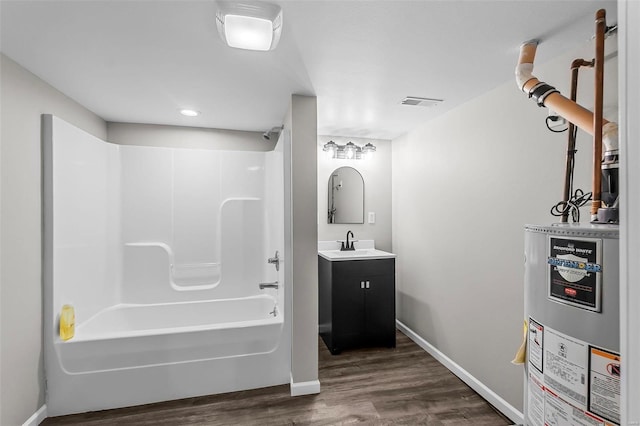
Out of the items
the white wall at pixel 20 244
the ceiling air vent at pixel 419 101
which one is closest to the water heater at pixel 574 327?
the ceiling air vent at pixel 419 101

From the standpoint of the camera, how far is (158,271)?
319cm

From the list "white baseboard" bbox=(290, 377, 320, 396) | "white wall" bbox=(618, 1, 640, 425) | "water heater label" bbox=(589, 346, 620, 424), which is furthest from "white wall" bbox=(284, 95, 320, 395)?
"white wall" bbox=(618, 1, 640, 425)

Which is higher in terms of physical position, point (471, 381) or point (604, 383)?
point (604, 383)

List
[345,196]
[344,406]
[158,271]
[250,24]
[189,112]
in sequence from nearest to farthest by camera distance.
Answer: [250,24], [344,406], [189,112], [158,271], [345,196]

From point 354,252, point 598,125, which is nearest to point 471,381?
point 354,252

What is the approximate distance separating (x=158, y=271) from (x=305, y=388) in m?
1.87

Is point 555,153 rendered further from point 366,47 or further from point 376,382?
point 376,382

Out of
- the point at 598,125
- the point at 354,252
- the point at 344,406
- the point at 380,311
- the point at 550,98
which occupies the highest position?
the point at 550,98

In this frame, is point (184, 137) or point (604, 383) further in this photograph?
point (184, 137)

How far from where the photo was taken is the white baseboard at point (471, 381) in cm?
204

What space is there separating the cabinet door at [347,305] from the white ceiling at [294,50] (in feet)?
4.98

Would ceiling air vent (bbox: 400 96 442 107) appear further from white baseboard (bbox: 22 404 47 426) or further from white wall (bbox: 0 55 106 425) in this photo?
white baseboard (bbox: 22 404 47 426)

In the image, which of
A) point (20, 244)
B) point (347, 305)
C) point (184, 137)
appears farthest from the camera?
point (184, 137)

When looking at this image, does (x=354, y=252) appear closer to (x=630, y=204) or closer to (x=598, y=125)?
(x=598, y=125)
